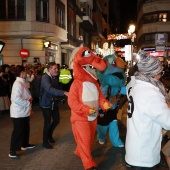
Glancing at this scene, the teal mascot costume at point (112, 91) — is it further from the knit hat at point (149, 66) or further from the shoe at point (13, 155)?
the knit hat at point (149, 66)

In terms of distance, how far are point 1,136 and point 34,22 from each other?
15.6 metres

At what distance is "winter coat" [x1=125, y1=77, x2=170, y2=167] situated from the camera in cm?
311

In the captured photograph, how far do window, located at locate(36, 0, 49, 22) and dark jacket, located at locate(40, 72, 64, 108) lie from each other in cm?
1698

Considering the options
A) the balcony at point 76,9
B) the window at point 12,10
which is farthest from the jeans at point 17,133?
the balcony at point 76,9

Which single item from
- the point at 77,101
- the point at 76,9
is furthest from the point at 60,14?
the point at 77,101

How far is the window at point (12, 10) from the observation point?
22.1 metres

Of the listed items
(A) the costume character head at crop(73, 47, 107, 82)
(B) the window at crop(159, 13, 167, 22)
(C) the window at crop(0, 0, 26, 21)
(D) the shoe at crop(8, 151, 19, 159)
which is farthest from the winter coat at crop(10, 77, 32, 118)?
(B) the window at crop(159, 13, 167, 22)

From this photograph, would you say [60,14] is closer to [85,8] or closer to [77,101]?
[85,8]

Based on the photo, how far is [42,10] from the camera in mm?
22969

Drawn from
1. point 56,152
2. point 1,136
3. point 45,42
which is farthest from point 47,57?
point 56,152

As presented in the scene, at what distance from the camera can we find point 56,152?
634cm

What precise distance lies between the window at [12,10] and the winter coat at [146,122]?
20129 millimetres

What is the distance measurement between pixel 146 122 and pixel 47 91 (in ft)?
11.0

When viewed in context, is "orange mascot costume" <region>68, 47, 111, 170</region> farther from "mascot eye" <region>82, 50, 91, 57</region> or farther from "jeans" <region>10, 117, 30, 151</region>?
"jeans" <region>10, 117, 30, 151</region>
